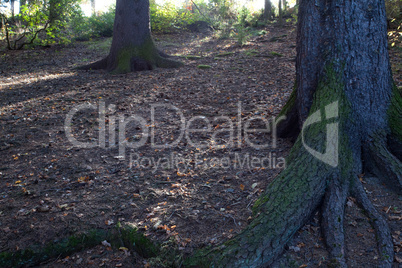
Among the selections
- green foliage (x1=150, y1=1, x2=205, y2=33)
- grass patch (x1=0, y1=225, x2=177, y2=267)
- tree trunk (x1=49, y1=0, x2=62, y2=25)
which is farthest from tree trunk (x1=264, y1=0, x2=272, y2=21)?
grass patch (x1=0, y1=225, x2=177, y2=267)

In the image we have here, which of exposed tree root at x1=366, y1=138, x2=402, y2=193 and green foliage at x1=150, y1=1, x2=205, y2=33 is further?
green foliage at x1=150, y1=1, x2=205, y2=33

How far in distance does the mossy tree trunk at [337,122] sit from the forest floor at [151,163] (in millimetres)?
179

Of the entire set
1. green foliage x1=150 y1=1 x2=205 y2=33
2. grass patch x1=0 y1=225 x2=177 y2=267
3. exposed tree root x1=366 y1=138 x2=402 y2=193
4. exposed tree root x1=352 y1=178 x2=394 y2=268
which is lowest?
grass patch x1=0 y1=225 x2=177 y2=267

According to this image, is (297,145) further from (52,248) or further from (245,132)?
(52,248)

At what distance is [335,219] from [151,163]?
2.50 metres

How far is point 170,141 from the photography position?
4.87m

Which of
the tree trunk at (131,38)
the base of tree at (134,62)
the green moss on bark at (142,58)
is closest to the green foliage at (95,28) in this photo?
the base of tree at (134,62)

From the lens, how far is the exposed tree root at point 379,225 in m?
2.46

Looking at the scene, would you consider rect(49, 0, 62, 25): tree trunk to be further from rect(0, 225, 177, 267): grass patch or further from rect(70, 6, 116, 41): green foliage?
rect(0, 225, 177, 267): grass patch

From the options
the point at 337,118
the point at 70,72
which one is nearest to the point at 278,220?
the point at 337,118

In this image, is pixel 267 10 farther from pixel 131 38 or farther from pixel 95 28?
pixel 131 38

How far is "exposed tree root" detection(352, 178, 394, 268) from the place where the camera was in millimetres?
2457

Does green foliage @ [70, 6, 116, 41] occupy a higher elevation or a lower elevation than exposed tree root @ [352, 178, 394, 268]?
higher

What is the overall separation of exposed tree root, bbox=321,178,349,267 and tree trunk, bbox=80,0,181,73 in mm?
6926
